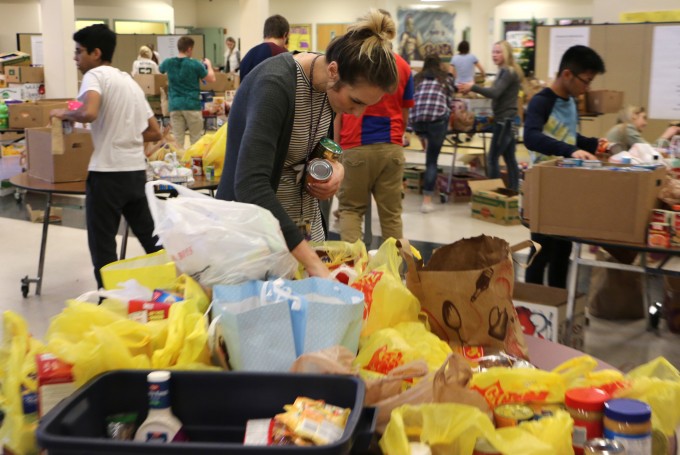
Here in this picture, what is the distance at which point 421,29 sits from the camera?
19.6 meters

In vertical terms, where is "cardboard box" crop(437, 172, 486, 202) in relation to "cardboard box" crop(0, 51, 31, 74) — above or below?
below

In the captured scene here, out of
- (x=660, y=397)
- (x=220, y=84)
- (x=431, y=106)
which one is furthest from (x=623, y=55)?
(x=220, y=84)

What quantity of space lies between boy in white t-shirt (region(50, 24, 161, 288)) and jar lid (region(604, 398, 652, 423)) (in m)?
3.11

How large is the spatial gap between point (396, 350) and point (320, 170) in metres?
0.81

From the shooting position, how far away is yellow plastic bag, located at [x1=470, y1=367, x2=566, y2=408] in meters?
1.50

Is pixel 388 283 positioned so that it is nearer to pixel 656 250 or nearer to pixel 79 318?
pixel 79 318

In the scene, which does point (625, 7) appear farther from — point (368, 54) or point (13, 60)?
point (13, 60)

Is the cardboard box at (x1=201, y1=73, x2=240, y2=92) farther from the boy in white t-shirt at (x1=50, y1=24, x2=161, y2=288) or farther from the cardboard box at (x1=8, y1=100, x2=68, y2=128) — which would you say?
the boy in white t-shirt at (x1=50, y1=24, x2=161, y2=288)

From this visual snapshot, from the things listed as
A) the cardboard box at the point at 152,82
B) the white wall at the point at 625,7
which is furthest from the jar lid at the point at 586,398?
the cardboard box at the point at 152,82

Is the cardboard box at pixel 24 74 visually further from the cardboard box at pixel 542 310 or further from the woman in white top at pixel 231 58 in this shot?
the cardboard box at pixel 542 310

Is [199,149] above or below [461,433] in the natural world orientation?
above

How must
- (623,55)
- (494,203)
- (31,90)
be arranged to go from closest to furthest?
(494,203) → (623,55) → (31,90)

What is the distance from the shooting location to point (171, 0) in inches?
851

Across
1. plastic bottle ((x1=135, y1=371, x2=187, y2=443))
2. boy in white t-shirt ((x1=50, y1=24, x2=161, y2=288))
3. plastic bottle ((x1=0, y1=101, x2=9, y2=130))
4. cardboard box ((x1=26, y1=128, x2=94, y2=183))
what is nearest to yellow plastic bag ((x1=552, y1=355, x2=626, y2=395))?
plastic bottle ((x1=135, y1=371, x2=187, y2=443))
